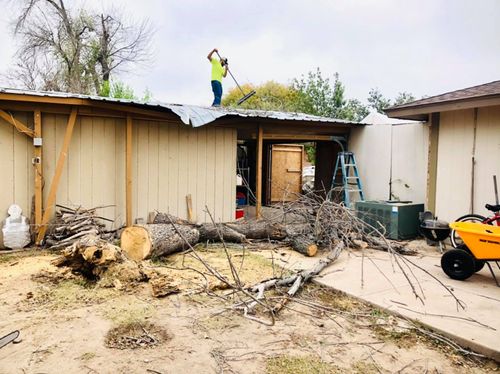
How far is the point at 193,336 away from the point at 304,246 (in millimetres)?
2843

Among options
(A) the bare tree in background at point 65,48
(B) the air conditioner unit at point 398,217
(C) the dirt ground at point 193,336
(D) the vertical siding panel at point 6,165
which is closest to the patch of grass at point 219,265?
(C) the dirt ground at point 193,336

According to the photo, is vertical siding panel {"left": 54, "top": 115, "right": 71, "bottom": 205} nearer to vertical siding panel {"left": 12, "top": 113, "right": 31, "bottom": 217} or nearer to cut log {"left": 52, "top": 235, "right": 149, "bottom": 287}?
vertical siding panel {"left": 12, "top": 113, "right": 31, "bottom": 217}

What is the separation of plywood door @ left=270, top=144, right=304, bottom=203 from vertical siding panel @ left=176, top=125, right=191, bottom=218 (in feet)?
15.4

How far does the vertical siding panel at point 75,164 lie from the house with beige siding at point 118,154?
0.01 m

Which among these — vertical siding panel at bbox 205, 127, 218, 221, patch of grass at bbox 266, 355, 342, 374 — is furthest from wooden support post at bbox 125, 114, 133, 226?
patch of grass at bbox 266, 355, 342, 374

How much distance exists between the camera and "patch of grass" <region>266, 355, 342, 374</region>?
2.25m

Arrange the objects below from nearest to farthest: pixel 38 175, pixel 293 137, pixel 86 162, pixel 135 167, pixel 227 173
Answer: pixel 38 175 → pixel 86 162 → pixel 135 167 → pixel 227 173 → pixel 293 137

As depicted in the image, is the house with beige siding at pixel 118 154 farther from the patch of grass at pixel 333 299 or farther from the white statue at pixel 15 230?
the patch of grass at pixel 333 299

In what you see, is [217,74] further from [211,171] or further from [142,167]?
[142,167]

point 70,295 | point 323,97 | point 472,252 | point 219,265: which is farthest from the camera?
point 323,97

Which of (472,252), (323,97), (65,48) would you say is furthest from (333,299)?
(65,48)

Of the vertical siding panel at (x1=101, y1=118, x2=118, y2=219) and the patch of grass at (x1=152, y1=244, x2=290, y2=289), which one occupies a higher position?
the vertical siding panel at (x1=101, y1=118, x2=118, y2=219)

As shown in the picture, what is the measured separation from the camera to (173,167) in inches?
259

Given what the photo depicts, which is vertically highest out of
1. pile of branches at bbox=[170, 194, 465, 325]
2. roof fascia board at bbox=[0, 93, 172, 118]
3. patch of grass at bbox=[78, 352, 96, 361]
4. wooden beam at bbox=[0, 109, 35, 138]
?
roof fascia board at bbox=[0, 93, 172, 118]
